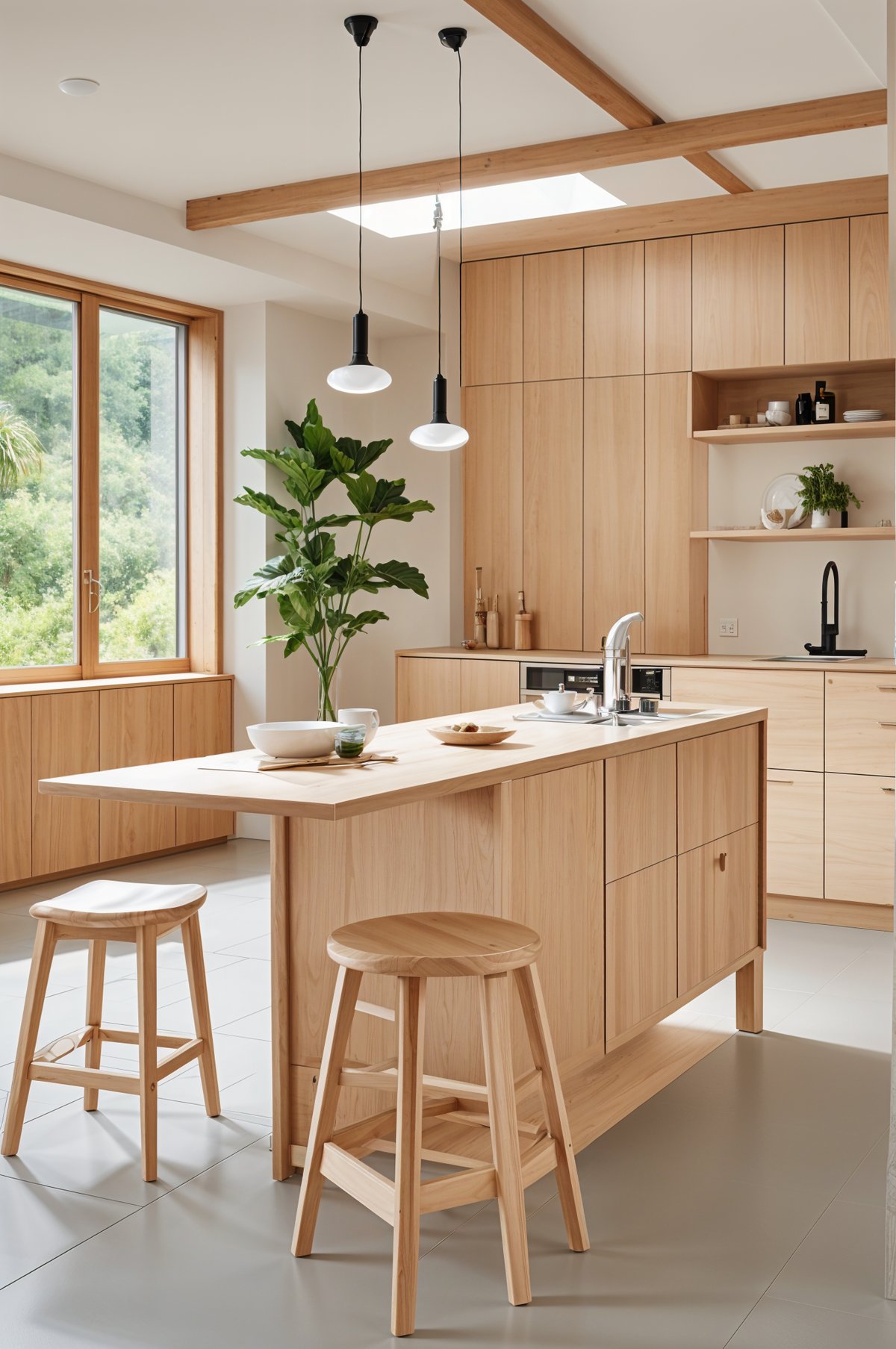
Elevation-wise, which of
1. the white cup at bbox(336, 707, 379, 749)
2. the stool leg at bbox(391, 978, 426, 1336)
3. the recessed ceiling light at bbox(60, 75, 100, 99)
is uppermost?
the recessed ceiling light at bbox(60, 75, 100, 99)

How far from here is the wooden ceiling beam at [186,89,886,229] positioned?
4379 mm

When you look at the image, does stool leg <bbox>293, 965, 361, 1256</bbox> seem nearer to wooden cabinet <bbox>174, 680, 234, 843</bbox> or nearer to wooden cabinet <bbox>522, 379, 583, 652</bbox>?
wooden cabinet <bbox>174, 680, 234, 843</bbox>

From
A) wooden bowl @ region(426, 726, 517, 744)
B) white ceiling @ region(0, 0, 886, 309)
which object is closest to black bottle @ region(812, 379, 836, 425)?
white ceiling @ region(0, 0, 886, 309)

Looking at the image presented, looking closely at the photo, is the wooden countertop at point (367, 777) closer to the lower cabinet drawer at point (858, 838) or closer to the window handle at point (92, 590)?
the lower cabinet drawer at point (858, 838)

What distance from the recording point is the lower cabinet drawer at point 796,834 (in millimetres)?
5312

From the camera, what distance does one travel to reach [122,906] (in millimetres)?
2953

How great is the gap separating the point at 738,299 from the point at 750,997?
130 inches

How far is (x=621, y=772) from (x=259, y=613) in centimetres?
367

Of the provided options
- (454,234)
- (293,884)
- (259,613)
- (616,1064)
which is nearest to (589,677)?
(259,613)

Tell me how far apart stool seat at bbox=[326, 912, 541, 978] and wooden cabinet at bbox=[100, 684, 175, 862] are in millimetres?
3640

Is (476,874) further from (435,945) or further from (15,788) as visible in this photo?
(15,788)

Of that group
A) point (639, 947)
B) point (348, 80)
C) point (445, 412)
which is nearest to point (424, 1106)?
point (639, 947)

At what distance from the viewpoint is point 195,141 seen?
4699 mm

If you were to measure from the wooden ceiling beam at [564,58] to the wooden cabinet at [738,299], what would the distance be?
1.16 m
